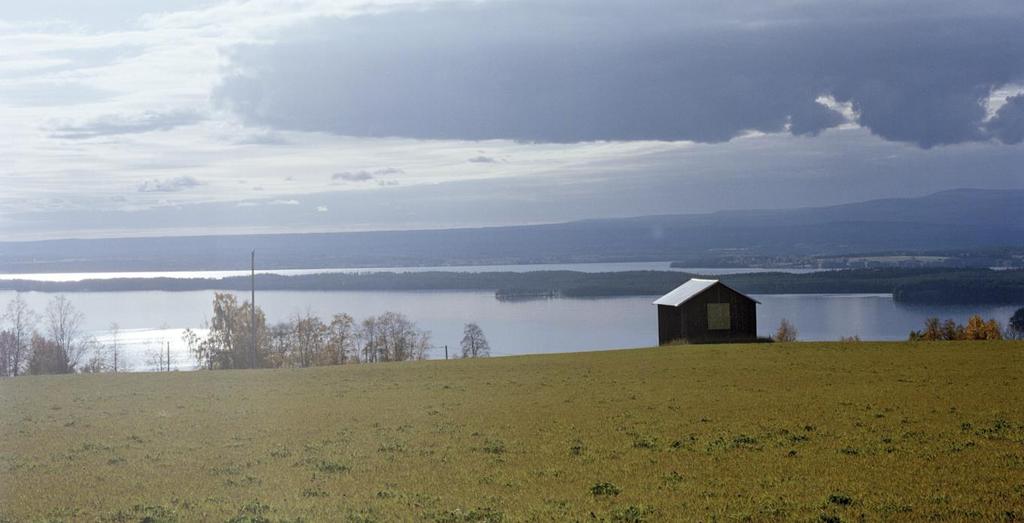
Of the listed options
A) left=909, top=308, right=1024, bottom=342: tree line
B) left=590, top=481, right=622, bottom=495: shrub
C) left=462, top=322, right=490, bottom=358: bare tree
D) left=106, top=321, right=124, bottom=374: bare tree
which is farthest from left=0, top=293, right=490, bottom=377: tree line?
left=590, top=481, right=622, bottom=495: shrub

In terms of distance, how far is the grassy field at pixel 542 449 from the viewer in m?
12.7

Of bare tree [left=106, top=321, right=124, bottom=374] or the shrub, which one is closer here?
the shrub

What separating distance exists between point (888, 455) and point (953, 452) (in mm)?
1057

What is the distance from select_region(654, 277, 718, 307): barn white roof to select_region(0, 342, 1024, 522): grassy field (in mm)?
26788

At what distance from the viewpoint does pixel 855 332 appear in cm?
11950

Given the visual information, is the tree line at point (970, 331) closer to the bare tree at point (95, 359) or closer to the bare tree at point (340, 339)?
the bare tree at point (340, 339)

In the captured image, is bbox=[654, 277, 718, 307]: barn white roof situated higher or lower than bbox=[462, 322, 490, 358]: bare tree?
higher

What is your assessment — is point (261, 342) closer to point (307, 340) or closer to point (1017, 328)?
point (307, 340)

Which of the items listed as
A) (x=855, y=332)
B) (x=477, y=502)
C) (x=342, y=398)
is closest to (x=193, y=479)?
(x=477, y=502)

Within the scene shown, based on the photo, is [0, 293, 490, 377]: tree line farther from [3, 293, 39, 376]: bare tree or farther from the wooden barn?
the wooden barn

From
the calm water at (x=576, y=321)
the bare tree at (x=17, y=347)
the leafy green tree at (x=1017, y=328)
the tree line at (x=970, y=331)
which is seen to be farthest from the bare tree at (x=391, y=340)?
the leafy green tree at (x=1017, y=328)

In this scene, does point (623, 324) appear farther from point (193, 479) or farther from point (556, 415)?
point (193, 479)

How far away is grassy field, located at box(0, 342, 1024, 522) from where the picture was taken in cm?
1272

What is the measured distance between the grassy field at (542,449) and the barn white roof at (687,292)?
87.9ft
